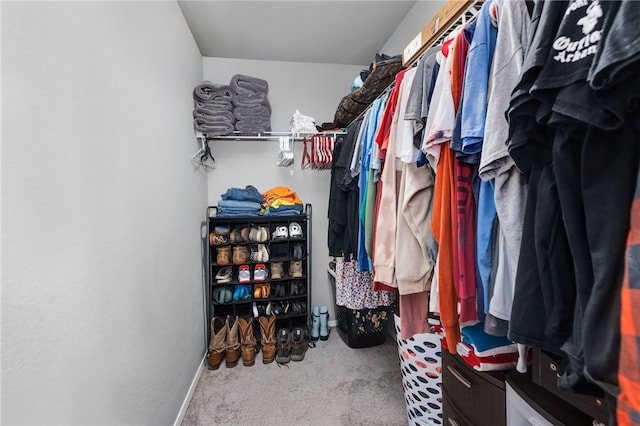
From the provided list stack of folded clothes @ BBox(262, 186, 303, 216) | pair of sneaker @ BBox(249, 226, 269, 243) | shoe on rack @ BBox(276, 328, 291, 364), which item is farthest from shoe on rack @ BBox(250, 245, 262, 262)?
shoe on rack @ BBox(276, 328, 291, 364)

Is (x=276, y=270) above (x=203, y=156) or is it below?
below

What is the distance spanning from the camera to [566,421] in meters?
0.60

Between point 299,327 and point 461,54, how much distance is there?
220 centimetres

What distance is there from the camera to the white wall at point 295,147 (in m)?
2.29

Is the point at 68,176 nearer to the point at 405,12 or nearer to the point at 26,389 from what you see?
the point at 26,389

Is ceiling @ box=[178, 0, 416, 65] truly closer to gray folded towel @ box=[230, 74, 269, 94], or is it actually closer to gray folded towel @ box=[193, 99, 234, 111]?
gray folded towel @ box=[230, 74, 269, 94]

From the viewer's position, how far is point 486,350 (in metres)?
0.78

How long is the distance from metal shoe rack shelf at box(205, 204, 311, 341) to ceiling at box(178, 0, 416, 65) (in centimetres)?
133

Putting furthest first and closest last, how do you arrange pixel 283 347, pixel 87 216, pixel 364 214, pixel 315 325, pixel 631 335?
1. pixel 315 325
2. pixel 283 347
3. pixel 364 214
4. pixel 87 216
5. pixel 631 335

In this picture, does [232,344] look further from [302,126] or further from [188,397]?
[302,126]

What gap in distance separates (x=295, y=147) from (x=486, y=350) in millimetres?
A: 2036

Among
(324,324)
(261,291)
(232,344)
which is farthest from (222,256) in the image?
(324,324)

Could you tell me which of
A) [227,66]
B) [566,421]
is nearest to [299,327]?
[566,421]

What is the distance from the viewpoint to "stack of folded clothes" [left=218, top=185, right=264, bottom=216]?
2.12m
